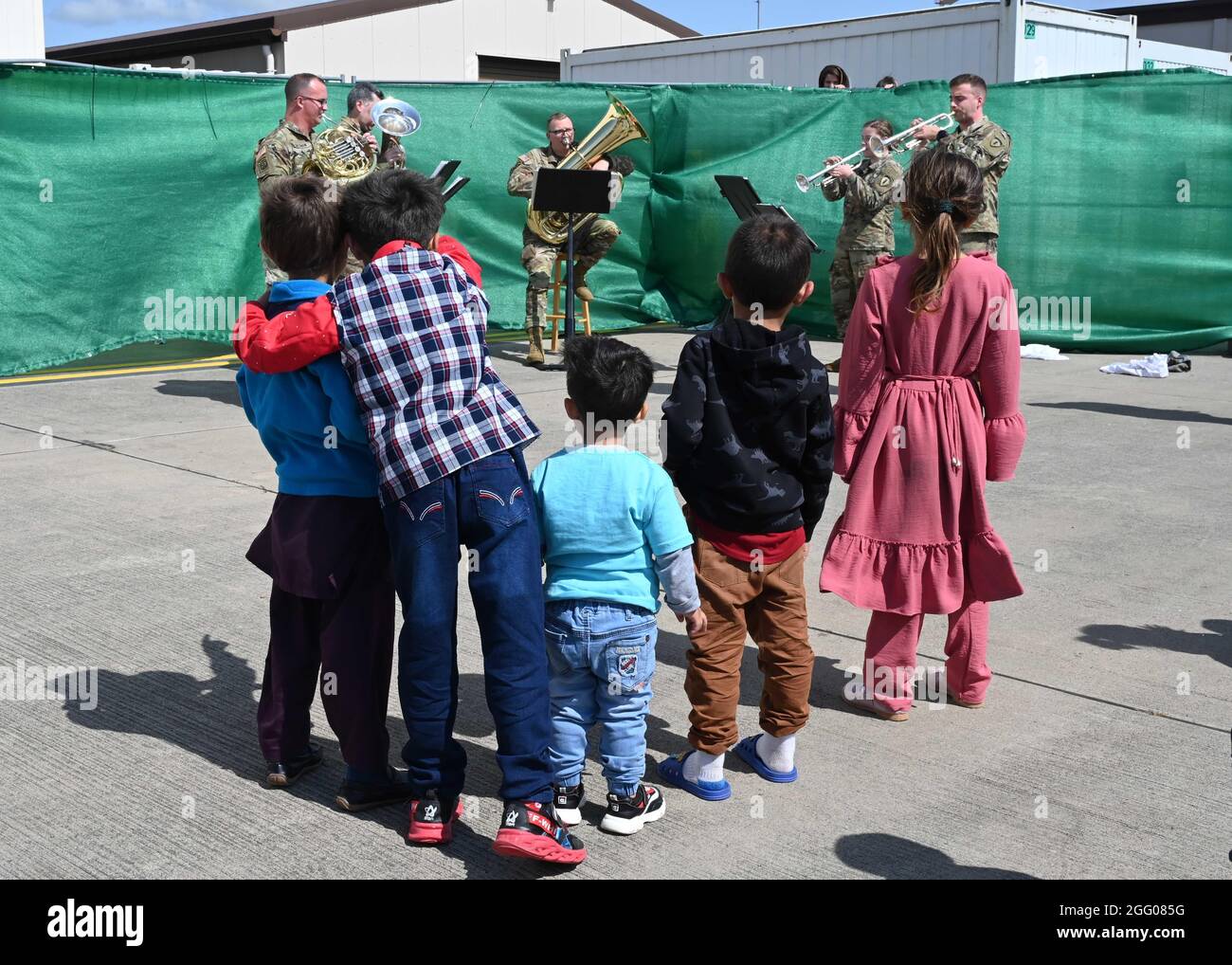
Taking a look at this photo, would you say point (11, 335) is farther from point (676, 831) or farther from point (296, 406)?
point (676, 831)

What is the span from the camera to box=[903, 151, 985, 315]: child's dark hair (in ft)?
12.8

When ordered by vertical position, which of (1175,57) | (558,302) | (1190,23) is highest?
(1190,23)

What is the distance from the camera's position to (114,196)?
33.1ft

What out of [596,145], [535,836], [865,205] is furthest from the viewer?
[596,145]

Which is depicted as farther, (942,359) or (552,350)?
(552,350)

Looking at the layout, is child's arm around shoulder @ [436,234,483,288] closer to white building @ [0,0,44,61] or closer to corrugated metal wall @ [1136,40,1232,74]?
white building @ [0,0,44,61]

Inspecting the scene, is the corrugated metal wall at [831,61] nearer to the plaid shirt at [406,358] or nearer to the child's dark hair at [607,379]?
the child's dark hair at [607,379]

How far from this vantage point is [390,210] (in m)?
3.18

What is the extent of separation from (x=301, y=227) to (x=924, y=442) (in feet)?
6.13

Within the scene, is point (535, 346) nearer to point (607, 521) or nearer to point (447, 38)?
point (607, 521)

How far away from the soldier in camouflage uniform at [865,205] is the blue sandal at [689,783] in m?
7.02

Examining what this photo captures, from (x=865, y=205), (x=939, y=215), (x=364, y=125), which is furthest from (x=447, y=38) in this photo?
(x=939, y=215)
